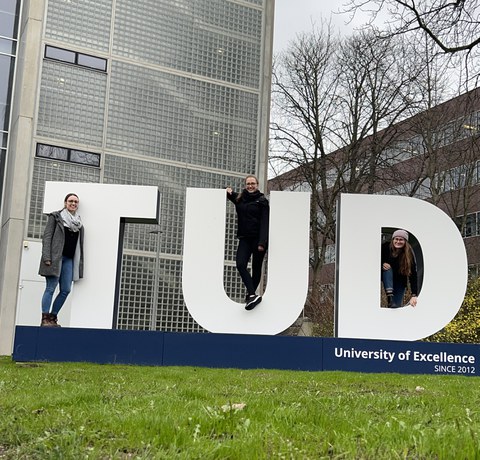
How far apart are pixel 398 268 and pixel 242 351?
3105mm

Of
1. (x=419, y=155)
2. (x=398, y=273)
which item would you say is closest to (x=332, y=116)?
(x=419, y=155)

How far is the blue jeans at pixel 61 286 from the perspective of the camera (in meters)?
10.4

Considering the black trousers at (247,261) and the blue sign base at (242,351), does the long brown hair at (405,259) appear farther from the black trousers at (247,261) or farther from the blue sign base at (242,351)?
the black trousers at (247,261)

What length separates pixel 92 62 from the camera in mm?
19250

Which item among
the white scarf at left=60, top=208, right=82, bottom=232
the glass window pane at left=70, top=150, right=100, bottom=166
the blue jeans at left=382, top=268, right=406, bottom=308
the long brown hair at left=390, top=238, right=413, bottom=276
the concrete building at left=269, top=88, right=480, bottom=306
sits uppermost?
the concrete building at left=269, top=88, right=480, bottom=306

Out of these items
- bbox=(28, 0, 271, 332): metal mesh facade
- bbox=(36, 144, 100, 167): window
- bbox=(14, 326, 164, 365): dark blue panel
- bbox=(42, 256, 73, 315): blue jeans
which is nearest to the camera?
bbox=(14, 326, 164, 365): dark blue panel

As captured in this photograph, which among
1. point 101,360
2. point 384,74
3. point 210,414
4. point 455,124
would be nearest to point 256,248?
point 101,360

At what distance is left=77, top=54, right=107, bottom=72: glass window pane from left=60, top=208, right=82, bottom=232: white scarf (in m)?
9.87

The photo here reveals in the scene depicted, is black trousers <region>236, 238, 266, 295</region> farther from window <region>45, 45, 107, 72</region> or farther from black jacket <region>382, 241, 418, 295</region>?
window <region>45, 45, 107, 72</region>

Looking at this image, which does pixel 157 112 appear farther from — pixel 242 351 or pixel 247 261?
pixel 242 351

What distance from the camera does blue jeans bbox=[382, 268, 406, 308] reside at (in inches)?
433

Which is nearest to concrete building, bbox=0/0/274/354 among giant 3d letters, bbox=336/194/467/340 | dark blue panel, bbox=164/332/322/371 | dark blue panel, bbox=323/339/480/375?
dark blue panel, bbox=164/332/322/371

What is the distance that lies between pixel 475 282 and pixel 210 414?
956 inches

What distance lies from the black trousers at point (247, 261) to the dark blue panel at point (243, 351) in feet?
3.80
